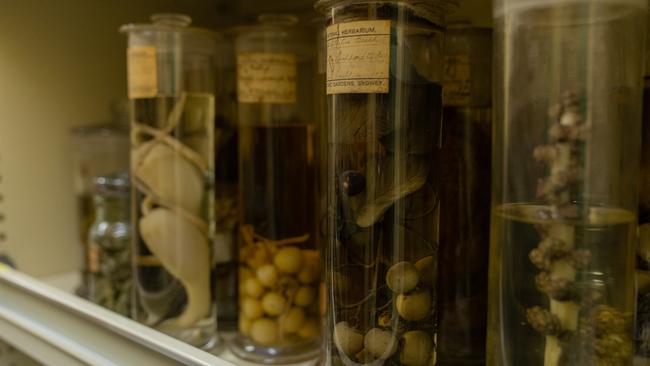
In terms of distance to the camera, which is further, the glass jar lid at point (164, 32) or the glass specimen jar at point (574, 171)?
the glass jar lid at point (164, 32)

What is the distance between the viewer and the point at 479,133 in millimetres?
485

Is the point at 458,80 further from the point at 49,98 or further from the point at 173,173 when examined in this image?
the point at 49,98

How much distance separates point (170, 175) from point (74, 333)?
0.17 meters

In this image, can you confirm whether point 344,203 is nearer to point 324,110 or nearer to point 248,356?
point 324,110

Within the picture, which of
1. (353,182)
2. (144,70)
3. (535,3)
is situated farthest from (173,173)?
(535,3)

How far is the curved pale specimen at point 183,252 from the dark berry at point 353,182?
0.24 m

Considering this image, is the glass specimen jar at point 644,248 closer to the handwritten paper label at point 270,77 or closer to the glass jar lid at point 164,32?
the handwritten paper label at point 270,77

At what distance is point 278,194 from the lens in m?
0.57

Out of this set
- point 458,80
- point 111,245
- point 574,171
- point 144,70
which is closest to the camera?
point 574,171

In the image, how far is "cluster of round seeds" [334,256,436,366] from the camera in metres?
0.41

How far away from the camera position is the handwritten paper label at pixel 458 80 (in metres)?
0.48

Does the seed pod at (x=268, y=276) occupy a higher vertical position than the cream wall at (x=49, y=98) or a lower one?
lower

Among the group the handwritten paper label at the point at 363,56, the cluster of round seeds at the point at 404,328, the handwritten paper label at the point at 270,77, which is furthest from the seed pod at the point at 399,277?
the handwritten paper label at the point at 270,77

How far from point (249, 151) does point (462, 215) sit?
0.22 meters
